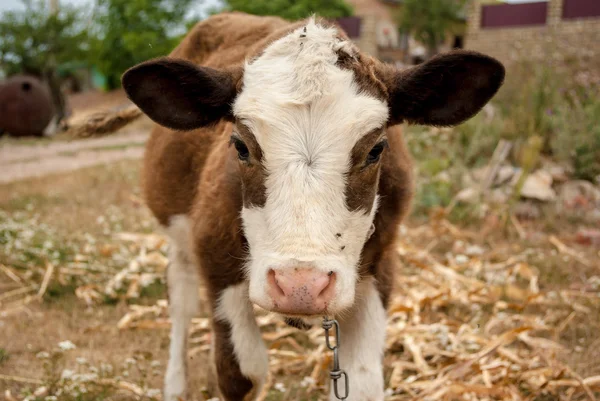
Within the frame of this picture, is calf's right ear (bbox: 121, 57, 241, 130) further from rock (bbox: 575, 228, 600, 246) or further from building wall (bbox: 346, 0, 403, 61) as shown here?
building wall (bbox: 346, 0, 403, 61)

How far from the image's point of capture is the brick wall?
13.2m

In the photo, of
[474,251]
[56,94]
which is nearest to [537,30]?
[474,251]

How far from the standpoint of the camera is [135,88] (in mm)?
2742

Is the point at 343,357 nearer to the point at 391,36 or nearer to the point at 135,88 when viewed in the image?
the point at 135,88

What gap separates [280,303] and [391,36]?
3773cm

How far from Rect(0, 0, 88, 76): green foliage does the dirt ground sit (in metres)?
18.1

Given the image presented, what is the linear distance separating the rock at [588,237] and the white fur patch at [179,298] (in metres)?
4.70

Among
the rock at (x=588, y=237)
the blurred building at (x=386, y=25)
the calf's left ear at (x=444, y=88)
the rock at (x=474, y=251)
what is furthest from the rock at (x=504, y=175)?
the blurred building at (x=386, y=25)

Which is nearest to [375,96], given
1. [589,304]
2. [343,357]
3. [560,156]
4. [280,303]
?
[280,303]

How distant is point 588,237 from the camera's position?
272 inches

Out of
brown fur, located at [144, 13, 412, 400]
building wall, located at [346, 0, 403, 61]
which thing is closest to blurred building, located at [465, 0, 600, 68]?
brown fur, located at [144, 13, 412, 400]

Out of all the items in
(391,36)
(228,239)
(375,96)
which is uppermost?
(375,96)

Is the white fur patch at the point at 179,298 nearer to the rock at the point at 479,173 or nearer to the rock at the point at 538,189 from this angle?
the rock at the point at 538,189

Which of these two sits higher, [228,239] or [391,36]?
[228,239]
